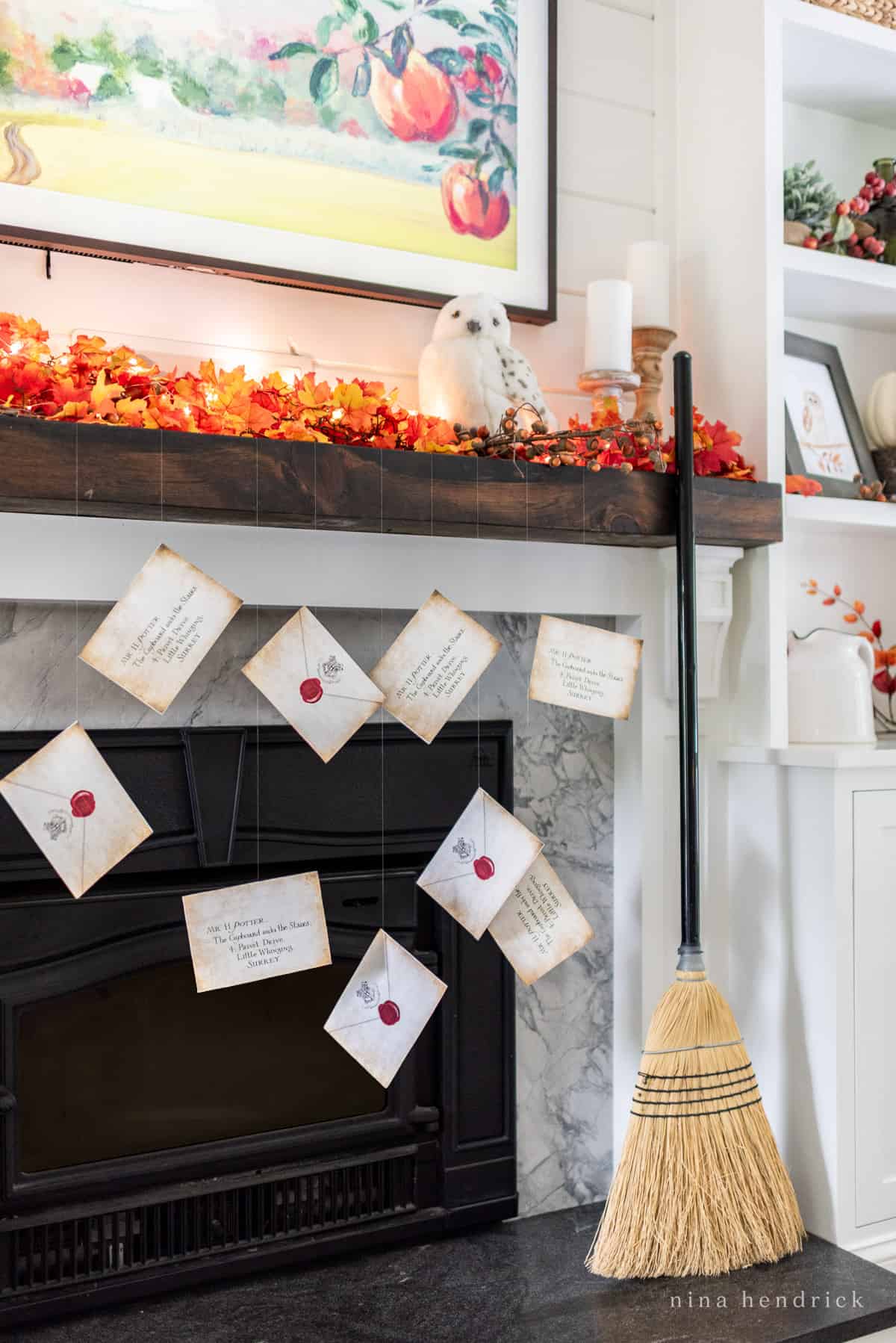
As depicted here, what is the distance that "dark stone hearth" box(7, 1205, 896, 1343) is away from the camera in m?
1.48

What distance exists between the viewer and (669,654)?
1860 mm

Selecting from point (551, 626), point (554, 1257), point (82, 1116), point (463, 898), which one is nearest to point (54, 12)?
point (551, 626)

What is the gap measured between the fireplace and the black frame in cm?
79

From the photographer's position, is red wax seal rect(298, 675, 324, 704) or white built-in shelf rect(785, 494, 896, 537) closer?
red wax seal rect(298, 675, 324, 704)

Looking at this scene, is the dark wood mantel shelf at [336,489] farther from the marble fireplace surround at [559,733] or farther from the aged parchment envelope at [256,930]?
the aged parchment envelope at [256,930]

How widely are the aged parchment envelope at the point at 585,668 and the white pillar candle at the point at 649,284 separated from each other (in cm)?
59

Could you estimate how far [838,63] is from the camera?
6.63ft

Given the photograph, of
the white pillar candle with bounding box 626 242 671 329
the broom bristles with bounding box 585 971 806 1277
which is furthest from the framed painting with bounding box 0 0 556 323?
the broom bristles with bounding box 585 971 806 1277

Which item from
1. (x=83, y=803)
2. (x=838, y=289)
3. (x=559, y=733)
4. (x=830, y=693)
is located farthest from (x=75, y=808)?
(x=838, y=289)

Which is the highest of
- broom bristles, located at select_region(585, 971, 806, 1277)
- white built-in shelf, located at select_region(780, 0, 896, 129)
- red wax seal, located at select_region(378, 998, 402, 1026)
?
white built-in shelf, located at select_region(780, 0, 896, 129)

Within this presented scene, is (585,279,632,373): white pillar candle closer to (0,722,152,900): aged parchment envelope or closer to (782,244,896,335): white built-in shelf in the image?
(782,244,896,335): white built-in shelf

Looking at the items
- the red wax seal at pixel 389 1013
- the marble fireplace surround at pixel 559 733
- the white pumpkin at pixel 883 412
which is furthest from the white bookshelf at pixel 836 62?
the red wax seal at pixel 389 1013

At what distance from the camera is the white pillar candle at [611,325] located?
1.80m

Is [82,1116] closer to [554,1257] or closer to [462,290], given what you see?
[554,1257]
